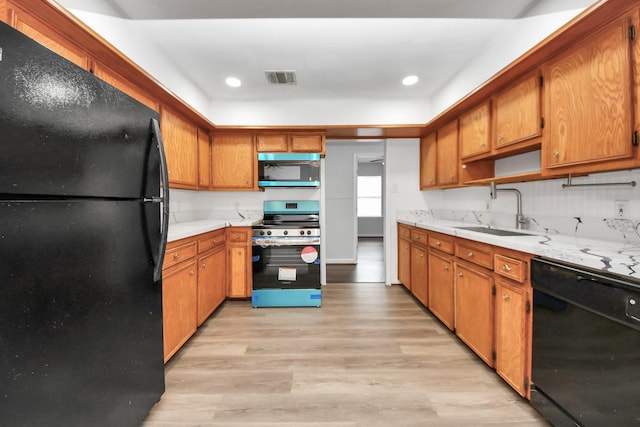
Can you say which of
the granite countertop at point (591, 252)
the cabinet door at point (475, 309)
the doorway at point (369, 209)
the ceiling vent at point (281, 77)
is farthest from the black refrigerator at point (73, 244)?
the doorway at point (369, 209)

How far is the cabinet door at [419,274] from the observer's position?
9.53 ft

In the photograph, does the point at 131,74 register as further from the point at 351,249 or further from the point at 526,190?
the point at 351,249

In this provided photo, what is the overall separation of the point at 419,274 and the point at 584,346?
187 centimetres

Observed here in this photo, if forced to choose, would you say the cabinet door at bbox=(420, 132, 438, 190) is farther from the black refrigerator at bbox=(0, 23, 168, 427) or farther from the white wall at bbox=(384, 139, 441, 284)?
the black refrigerator at bbox=(0, 23, 168, 427)

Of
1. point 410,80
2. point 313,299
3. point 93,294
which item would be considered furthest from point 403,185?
point 93,294

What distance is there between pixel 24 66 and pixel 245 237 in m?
2.52

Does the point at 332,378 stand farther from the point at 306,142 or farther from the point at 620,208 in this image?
the point at 306,142

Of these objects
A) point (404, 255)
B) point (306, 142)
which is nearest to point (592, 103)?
point (404, 255)

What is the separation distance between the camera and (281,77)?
294 cm

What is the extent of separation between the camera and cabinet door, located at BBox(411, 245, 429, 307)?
114 inches

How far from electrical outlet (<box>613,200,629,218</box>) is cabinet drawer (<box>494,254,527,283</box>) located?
0.67 metres

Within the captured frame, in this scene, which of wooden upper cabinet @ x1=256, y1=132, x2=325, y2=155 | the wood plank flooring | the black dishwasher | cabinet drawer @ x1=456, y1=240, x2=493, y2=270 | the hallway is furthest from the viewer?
the hallway

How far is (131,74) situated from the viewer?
1.99 metres

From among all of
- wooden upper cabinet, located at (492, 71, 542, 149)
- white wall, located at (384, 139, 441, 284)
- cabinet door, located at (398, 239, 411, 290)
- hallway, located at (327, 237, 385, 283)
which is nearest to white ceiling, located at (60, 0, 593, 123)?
wooden upper cabinet, located at (492, 71, 542, 149)
